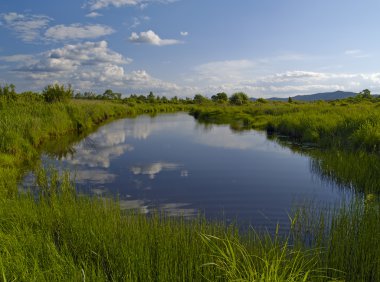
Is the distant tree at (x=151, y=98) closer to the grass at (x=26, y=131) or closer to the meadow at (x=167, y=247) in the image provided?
the grass at (x=26, y=131)

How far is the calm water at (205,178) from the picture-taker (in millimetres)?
9109

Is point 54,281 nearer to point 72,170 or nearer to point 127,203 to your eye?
point 127,203

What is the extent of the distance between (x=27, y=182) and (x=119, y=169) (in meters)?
3.89

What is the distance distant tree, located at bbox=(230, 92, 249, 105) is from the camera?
227ft

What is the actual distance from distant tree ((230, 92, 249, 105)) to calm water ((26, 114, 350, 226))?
48759 millimetres

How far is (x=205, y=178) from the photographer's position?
12453 mm

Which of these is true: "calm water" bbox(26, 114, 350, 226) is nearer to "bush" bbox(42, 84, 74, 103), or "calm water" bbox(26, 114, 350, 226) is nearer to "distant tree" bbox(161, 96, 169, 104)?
"bush" bbox(42, 84, 74, 103)

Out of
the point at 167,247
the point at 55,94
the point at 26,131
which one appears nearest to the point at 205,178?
the point at 167,247

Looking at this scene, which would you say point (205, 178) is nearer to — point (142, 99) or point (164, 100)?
point (164, 100)

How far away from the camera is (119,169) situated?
14023 mm

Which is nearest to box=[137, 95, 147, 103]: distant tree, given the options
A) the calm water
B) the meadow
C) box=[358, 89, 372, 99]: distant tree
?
box=[358, 89, 372, 99]: distant tree

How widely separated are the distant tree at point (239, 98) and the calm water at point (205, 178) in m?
48.8

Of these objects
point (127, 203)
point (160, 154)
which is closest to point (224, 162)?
point (160, 154)

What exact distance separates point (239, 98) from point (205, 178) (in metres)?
60.3
